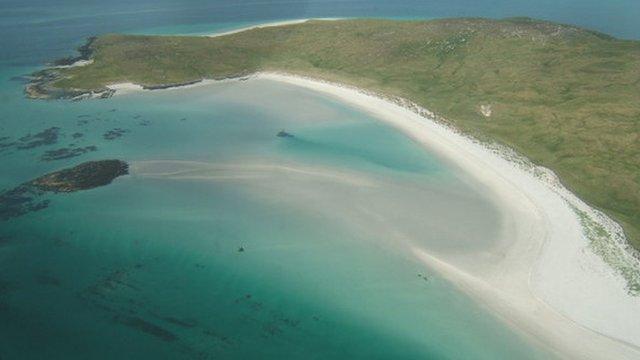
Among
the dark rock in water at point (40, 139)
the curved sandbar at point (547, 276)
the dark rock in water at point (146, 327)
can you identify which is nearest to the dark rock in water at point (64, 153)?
the dark rock in water at point (40, 139)

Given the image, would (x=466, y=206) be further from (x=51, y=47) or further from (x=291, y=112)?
(x=51, y=47)

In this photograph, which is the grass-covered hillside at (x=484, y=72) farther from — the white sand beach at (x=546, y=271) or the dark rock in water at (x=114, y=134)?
the dark rock in water at (x=114, y=134)

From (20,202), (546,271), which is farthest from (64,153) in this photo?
(546,271)

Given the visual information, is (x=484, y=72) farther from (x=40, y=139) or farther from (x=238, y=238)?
(x=40, y=139)

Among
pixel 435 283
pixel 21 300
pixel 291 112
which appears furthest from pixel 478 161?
pixel 21 300

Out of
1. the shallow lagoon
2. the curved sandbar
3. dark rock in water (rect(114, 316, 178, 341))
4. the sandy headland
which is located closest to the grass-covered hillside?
the sandy headland

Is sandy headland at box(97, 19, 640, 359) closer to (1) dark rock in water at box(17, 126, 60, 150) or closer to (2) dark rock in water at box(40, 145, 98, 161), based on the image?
(2) dark rock in water at box(40, 145, 98, 161)
